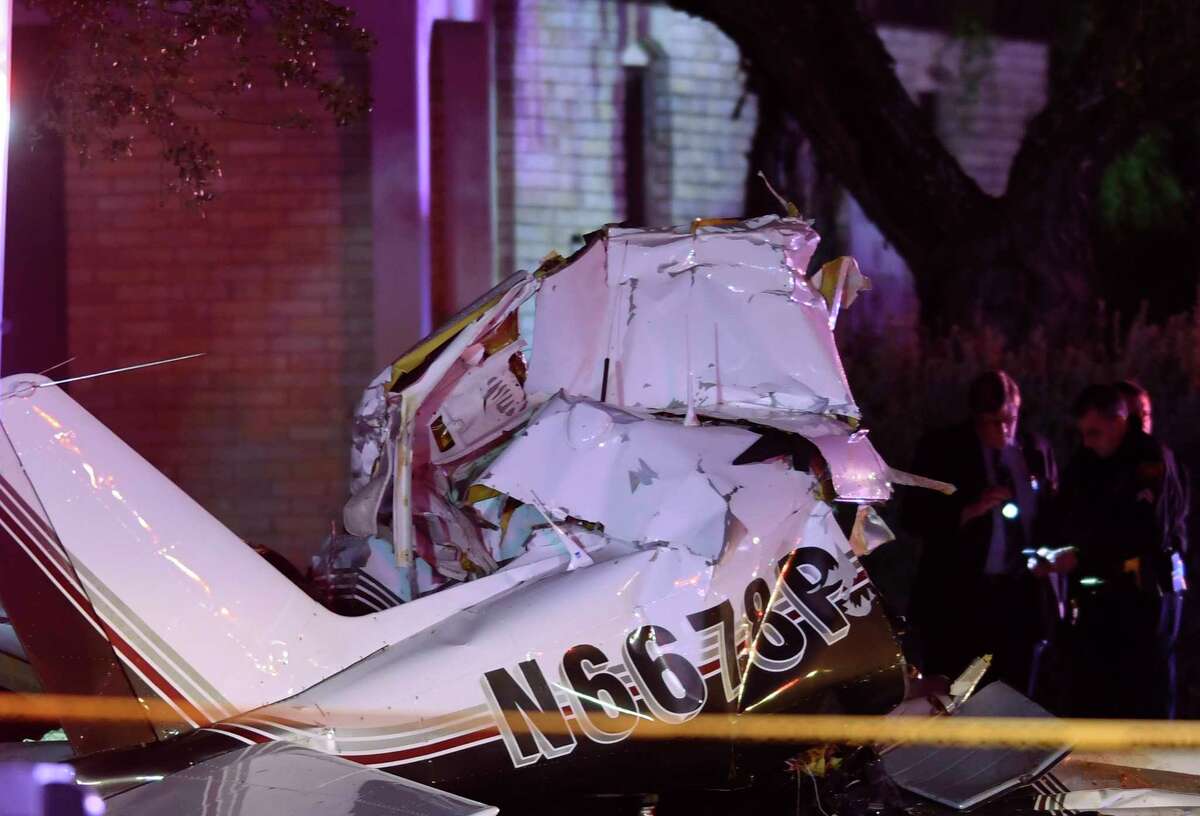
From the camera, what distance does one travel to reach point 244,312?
7875mm

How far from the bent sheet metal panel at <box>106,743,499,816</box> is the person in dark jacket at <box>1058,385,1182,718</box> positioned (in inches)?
138

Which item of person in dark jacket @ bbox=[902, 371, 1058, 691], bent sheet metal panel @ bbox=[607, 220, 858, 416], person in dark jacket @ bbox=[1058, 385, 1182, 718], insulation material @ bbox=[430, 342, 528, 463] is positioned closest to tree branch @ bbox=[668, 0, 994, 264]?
person in dark jacket @ bbox=[902, 371, 1058, 691]

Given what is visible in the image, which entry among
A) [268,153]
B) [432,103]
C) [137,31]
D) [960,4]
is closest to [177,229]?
[268,153]

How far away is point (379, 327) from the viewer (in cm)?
775

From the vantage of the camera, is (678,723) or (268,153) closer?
(678,723)

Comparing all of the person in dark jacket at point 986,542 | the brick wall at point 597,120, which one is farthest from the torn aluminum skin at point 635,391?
the brick wall at point 597,120

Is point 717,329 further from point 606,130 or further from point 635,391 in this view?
point 606,130

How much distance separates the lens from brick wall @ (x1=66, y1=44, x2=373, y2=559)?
308 inches

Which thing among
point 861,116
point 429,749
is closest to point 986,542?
point 429,749

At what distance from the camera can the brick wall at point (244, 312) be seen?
781 centimetres

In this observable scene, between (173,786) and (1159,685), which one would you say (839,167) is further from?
(173,786)

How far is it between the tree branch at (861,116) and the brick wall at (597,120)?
1.93 m

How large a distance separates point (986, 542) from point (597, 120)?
6409 mm

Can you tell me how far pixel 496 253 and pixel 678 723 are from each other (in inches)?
294
